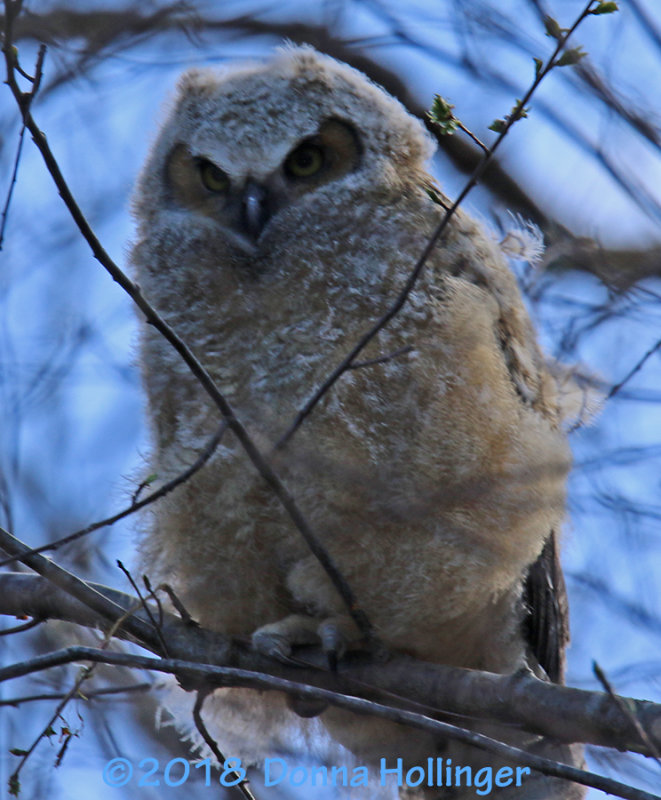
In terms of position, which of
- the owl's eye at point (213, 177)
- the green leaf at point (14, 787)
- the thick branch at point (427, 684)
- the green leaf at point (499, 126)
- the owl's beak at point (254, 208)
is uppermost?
the owl's eye at point (213, 177)

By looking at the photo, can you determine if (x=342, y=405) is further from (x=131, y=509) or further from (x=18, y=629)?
(x=18, y=629)

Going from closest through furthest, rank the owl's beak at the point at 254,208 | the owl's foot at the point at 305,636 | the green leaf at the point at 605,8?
the green leaf at the point at 605,8 → the owl's foot at the point at 305,636 → the owl's beak at the point at 254,208

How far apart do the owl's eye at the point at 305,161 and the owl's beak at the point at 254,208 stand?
14 centimetres

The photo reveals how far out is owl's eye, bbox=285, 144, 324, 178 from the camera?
9.55 feet

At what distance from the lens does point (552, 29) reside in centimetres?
186

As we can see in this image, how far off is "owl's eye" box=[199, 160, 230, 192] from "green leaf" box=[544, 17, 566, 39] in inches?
49.8

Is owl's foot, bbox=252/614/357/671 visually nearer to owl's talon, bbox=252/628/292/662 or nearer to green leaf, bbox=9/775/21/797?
owl's talon, bbox=252/628/292/662

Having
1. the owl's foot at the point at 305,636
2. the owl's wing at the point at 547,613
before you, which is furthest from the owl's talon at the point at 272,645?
the owl's wing at the point at 547,613

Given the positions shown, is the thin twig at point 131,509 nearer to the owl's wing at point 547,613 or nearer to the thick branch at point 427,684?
the thick branch at point 427,684

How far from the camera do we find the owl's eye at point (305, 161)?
291 cm

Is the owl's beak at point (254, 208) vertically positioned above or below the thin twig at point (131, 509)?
above

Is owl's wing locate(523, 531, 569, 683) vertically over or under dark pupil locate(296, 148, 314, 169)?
under

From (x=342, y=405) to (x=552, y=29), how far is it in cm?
103

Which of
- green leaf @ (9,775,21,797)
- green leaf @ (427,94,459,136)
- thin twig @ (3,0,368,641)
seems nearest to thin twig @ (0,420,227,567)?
thin twig @ (3,0,368,641)
